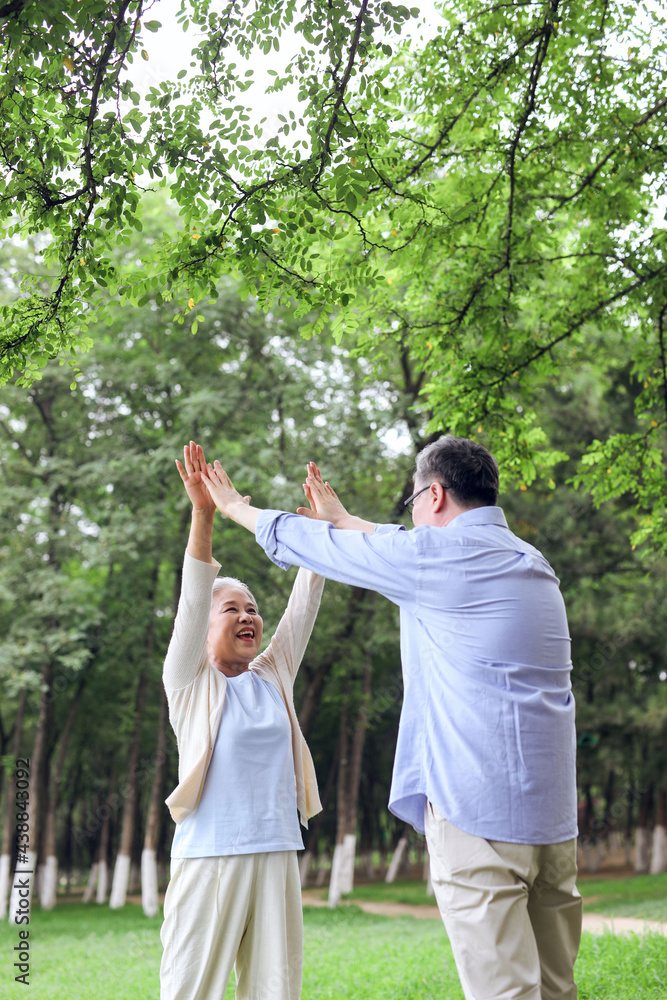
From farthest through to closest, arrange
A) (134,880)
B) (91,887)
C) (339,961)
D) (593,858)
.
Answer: (134,880) < (593,858) < (91,887) < (339,961)

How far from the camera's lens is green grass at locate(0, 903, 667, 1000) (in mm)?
6363

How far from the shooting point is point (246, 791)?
3.15m

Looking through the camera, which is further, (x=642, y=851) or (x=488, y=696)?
(x=642, y=851)

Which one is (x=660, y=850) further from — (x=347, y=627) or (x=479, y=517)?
(x=479, y=517)

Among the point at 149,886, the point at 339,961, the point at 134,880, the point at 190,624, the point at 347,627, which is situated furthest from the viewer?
the point at 134,880

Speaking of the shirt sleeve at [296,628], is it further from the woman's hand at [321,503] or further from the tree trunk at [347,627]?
the tree trunk at [347,627]

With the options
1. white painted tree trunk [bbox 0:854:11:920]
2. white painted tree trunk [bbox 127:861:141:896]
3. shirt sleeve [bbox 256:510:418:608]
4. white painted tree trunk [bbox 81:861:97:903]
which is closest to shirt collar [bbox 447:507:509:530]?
shirt sleeve [bbox 256:510:418:608]

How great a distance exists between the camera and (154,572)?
1977cm

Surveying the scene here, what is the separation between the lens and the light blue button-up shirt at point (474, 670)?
2291mm

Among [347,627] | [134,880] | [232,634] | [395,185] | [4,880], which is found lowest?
[134,880]

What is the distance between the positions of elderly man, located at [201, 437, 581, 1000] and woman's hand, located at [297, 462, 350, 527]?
57cm

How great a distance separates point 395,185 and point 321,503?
281 cm

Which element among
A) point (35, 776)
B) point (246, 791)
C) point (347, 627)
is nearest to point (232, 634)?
point (246, 791)

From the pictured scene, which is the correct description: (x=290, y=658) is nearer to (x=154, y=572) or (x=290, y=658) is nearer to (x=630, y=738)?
(x=154, y=572)
